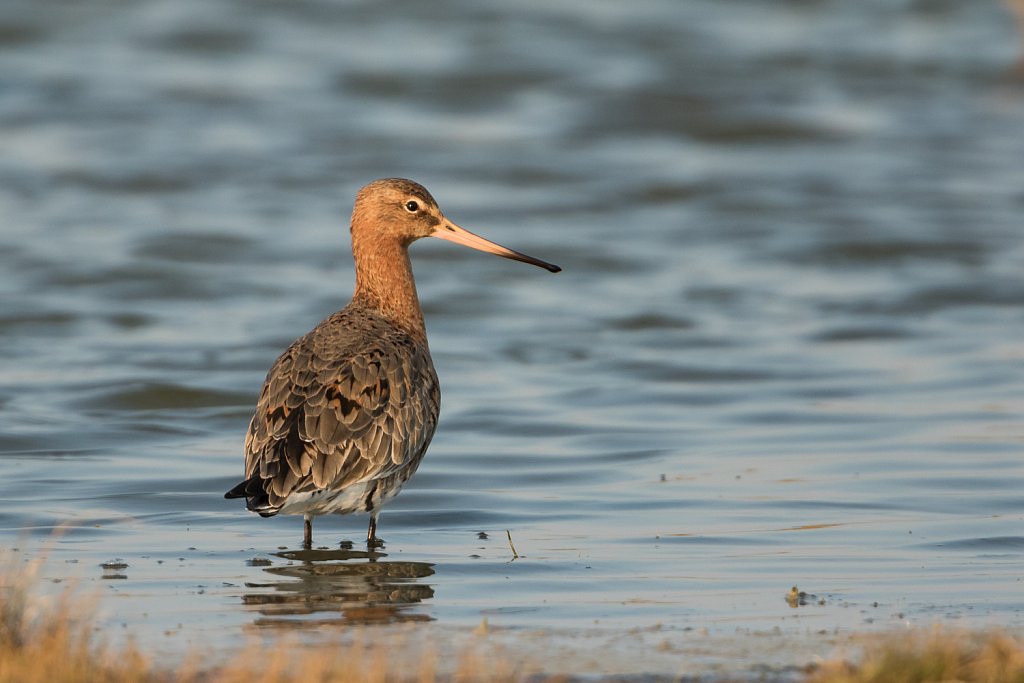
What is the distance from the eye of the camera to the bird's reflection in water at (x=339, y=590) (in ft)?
19.2

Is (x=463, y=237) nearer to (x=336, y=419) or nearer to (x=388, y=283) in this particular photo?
(x=388, y=283)

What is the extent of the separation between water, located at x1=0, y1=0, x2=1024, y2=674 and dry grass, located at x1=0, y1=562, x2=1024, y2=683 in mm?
428

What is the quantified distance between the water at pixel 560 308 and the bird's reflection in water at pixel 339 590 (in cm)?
3

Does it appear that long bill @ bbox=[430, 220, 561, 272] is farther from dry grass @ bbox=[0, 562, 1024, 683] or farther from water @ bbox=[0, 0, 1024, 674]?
dry grass @ bbox=[0, 562, 1024, 683]

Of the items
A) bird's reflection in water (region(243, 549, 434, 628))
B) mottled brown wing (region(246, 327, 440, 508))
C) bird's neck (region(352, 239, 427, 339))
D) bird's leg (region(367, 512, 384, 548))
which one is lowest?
bird's reflection in water (region(243, 549, 434, 628))

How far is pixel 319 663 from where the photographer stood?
14.6 feet

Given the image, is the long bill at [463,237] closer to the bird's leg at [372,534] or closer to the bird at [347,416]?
the bird at [347,416]

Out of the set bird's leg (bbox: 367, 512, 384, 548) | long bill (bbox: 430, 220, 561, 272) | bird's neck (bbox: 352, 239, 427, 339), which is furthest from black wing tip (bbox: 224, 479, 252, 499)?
long bill (bbox: 430, 220, 561, 272)

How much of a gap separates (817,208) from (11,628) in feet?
42.3

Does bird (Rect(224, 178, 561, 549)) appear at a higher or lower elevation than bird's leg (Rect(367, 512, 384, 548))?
higher

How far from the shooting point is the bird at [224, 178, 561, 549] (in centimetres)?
675

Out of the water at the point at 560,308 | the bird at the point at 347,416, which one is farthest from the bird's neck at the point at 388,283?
the water at the point at 560,308

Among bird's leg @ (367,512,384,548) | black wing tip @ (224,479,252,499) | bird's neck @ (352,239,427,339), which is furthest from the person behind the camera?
bird's neck @ (352,239,427,339)

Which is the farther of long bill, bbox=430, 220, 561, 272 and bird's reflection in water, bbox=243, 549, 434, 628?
long bill, bbox=430, 220, 561, 272
